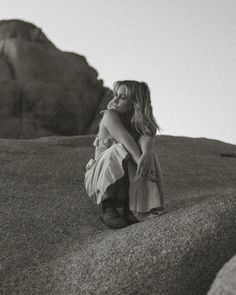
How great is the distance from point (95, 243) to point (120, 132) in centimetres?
138

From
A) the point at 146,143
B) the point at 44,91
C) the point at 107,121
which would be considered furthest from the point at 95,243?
the point at 44,91

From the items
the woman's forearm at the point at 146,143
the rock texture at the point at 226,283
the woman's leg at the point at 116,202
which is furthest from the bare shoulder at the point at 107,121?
the rock texture at the point at 226,283

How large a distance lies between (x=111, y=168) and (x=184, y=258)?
5.45 ft

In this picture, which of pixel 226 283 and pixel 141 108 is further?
pixel 141 108

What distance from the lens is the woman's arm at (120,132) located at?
635 cm

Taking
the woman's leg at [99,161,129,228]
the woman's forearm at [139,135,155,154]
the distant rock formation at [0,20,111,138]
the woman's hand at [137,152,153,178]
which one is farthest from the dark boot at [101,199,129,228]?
the distant rock formation at [0,20,111,138]

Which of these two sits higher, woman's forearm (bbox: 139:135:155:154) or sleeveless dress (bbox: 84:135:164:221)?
woman's forearm (bbox: 139:135:155:154)

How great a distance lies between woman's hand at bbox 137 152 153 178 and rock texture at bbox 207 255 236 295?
2081 mm

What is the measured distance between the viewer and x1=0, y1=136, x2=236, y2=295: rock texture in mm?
4969

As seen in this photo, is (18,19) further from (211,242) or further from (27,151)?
(211,242)

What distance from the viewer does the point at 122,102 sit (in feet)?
22.1

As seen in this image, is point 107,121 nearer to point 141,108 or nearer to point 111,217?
point 141,108

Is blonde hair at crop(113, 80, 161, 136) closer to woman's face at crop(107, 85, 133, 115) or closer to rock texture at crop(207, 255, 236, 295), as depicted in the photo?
woman's face at crop(107, 85, 133, 115)

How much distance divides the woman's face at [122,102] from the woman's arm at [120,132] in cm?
10
